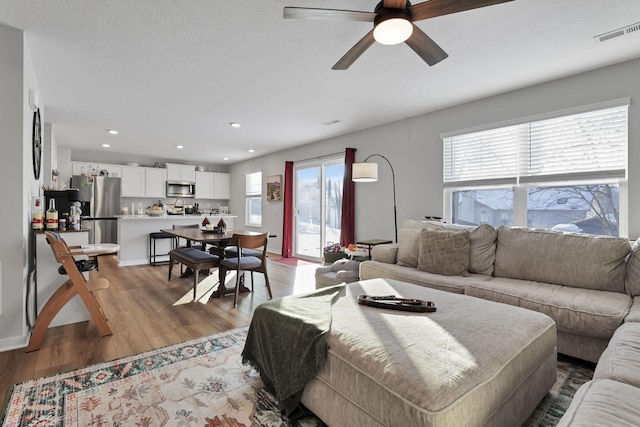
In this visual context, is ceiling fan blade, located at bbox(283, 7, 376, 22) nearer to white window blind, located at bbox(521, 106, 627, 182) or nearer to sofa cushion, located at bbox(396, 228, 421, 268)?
sofa cushion, located at bbox(396, 228, 421, 268)

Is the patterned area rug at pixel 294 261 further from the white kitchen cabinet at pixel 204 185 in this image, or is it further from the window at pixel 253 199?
the white kitchen cabinet at pixel 204 185

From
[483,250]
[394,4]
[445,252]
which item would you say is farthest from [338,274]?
[394,4]

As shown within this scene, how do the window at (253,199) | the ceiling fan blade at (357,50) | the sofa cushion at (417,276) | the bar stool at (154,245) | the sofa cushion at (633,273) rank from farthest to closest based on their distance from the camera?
the window at (253,199) < the bar stool at (154,245) < the sofa cushion at (417,276) < the sofa cushion at (633,273) < the ceiling fan blade at (357,50)

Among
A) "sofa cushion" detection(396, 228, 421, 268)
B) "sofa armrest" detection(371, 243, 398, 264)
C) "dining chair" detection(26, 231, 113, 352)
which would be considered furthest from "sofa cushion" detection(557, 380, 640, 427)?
"dining chair" detection(26, 231, 113, 352)

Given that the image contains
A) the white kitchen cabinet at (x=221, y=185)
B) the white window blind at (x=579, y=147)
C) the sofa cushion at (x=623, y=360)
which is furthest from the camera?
the white kitchen cabinet at (x=221, y=185)

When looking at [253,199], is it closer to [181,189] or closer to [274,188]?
[274,188]

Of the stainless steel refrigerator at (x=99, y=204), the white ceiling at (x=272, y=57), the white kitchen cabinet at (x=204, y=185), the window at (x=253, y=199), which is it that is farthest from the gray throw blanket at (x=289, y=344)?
the white kitchen cabinet at (x=204, y=185)

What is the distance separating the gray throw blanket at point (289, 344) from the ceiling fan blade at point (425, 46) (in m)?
1.72

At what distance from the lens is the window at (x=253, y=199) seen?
827 centimetres

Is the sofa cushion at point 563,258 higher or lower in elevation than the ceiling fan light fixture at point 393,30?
lower

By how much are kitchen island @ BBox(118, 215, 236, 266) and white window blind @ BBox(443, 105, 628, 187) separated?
504cm

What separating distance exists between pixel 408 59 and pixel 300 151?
4.06m

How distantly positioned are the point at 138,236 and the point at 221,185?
12.4ft

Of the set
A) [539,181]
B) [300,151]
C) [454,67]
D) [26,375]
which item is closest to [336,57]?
[454,67]
